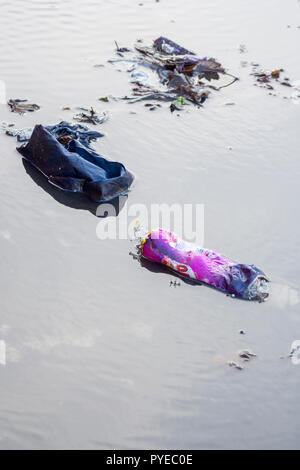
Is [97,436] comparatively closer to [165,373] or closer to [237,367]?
[165,373]

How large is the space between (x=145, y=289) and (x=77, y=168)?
1.44 meters

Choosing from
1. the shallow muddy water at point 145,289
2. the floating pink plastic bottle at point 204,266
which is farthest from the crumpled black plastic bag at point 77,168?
the floating pink plastic bottle at point 204,266

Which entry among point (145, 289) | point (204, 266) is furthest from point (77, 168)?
point (204, 266)

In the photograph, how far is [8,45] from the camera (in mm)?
7090

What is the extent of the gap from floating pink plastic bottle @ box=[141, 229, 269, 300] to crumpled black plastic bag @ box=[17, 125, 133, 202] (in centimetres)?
84

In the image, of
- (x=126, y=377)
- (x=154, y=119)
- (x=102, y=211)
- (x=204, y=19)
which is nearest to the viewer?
(x=126, y=377)

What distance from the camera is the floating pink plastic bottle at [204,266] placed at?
401cm

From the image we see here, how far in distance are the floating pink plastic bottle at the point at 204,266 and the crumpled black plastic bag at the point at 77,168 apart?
2.75ft

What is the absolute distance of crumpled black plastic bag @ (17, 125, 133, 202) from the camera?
4.89 meters

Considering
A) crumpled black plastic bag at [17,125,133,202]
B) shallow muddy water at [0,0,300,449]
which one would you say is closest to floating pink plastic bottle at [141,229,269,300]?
shallow muddy water at [0,0,300,449]

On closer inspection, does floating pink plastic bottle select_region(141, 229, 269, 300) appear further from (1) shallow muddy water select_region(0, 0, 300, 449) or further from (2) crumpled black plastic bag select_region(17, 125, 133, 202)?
(2) crumpled black plastic bag select_region(17, 125, 133, 202)

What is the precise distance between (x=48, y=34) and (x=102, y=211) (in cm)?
377
